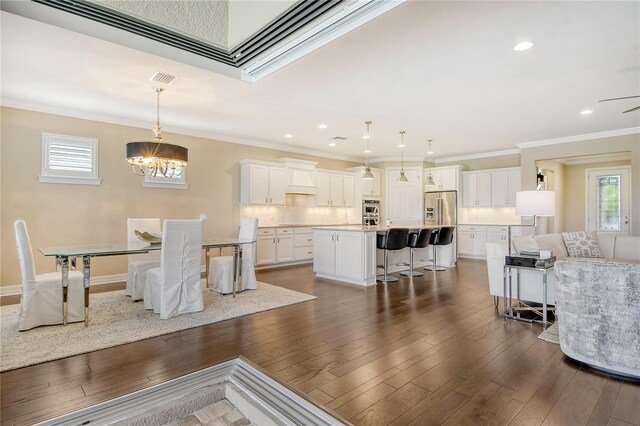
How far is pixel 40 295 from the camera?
3.31m

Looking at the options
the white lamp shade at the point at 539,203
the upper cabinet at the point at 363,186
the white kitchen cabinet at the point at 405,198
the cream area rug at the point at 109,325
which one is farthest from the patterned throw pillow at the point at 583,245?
the upper cabinet at the point at 363,186

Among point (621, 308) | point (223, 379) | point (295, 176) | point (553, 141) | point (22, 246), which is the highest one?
point (553, 141)

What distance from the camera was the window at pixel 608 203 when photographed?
8008 mm

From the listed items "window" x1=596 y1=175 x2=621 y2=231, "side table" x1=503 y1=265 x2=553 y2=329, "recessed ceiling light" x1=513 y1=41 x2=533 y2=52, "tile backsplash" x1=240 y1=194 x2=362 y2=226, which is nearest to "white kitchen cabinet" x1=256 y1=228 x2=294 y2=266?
"tile backsplash" x1=240 y1=194 x2=362 y2=226

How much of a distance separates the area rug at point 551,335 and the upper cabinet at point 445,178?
223 inches

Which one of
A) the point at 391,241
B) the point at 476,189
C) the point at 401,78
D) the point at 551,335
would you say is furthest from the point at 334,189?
the point at 551,335

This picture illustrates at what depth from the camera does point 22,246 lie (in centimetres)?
324

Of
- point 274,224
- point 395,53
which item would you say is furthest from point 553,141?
point 274,224

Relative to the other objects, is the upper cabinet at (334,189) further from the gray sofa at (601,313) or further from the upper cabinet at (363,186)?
the gray sofa at (601,313)

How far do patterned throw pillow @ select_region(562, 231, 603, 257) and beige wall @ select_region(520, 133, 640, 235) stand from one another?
173cm

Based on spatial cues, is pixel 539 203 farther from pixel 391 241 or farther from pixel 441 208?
pixel 441 208

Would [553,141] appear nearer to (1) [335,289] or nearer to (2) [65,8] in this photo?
(1) [335,289]

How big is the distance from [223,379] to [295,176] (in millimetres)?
5467

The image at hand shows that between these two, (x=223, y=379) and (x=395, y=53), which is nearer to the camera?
(x=223, y=379)
